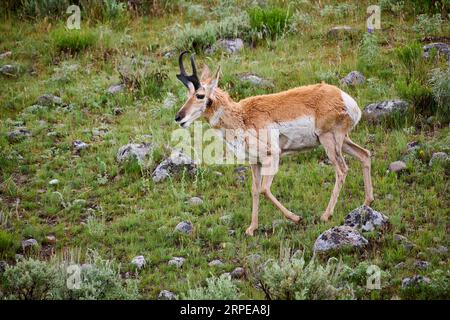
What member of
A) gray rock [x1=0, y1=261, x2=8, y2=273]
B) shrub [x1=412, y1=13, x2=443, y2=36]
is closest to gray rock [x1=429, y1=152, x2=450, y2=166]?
shrub [x1=412, y1=13, x2=443, y2=36]

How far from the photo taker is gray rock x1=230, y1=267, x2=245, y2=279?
7930 mm

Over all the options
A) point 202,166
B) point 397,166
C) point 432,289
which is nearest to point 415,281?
point 432,289

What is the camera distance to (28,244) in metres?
8.88

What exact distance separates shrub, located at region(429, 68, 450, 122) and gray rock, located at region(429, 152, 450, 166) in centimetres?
120

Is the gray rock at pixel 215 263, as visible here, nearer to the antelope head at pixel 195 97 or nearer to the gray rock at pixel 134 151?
the antelope head at pixel 195 97

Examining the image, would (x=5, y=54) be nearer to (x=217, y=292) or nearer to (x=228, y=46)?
(x=228, y=46)

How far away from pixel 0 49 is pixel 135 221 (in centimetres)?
684

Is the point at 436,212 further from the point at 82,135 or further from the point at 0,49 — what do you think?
the point at 0,49

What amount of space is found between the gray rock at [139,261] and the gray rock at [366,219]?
2467 millimetres

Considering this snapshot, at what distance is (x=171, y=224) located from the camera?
30.3 ft

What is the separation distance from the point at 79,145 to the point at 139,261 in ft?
11.4

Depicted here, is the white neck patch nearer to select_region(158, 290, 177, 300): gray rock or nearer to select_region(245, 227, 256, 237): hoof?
select_region(245, 227, 256, 237): hoof

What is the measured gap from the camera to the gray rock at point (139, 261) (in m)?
8.34

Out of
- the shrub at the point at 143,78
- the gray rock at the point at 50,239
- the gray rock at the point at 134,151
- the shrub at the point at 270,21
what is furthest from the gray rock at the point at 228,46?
the gray rock at the point at 50,239
